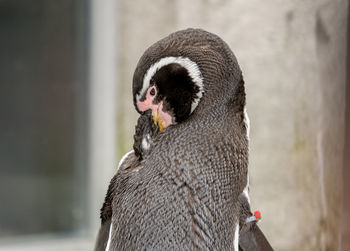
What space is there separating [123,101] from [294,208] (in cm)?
35

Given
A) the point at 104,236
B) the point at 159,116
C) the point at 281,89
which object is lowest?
the point at 104,236

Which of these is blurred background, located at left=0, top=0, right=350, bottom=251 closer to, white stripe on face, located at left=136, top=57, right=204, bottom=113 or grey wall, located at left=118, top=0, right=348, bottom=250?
grey wall, located at left=118, top=0, right=348, bottom=250

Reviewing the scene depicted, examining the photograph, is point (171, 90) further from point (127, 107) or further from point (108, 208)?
point (127, 107)

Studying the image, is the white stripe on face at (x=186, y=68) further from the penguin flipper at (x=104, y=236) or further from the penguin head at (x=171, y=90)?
the penguin flipper at (x=104, y=236)

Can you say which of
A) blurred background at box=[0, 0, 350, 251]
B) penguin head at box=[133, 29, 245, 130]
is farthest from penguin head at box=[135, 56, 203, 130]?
blurred background at box=[0, 0, 350, 251]

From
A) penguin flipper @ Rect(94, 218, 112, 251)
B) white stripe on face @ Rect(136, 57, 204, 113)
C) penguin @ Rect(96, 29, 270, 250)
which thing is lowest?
penguin flipper @ Rect(94, 218, 112, 251)

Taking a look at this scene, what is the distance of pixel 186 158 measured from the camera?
39cm

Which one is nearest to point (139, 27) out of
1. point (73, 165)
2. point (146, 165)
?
point (73, 165)

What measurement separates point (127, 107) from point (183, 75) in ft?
1.55

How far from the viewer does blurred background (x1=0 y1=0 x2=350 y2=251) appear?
0.64 meters

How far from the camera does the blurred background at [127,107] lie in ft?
2.09

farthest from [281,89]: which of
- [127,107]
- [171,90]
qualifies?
[171,90]

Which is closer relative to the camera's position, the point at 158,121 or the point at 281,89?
the point at 158,121

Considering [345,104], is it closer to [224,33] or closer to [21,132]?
[224,33]
